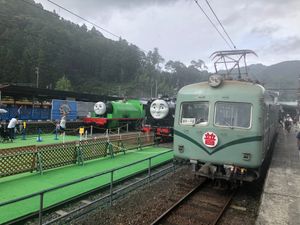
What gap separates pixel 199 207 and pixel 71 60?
87.5 meters

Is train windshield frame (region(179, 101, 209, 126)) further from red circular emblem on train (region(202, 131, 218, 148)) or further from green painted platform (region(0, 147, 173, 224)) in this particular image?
green painted platform (region(0, 147, 173, 224))

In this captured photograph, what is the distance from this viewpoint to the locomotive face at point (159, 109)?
60.4 ft

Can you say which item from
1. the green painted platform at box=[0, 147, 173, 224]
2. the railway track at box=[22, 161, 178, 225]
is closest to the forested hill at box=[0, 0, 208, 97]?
the green painted platform at box=[0, 147, 173, 224]

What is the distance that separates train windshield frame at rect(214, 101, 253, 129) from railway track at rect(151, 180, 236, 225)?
2.14 m

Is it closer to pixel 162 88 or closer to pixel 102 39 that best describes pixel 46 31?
pixel 102 39

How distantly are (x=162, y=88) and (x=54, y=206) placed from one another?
9202cm

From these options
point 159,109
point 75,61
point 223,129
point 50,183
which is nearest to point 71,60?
point 75,61

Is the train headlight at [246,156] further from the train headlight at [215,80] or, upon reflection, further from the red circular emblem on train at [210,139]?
the train headlight at [215,80]

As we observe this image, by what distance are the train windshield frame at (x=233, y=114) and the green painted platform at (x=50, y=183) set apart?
3827mm

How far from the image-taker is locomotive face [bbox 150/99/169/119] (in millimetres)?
18422

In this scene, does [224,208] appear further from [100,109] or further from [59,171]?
[100,109]

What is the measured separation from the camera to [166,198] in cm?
805

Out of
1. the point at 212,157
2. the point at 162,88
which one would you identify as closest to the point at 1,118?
the point at 212,157

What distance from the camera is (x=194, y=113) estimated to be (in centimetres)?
870
